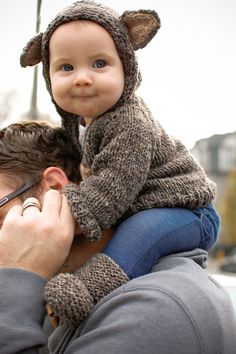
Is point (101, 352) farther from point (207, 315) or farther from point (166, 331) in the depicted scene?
point (207, 315)

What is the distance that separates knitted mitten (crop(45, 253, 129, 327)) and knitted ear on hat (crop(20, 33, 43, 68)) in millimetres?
852

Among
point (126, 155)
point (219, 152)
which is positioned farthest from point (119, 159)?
point (219, 152)

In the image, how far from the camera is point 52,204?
194 centimetres

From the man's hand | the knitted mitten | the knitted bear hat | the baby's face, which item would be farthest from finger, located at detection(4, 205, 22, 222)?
the knitted bear hat

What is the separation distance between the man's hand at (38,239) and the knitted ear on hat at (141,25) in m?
0.68

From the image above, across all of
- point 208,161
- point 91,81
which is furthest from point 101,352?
point 208,161

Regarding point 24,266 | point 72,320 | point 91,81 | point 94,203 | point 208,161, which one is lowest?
point 208,161

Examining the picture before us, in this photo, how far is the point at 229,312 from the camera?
5.91ft

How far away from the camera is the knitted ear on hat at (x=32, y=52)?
218cm

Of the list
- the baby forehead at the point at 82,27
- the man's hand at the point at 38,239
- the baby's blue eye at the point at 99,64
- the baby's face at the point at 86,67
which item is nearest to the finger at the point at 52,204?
the man's hand at the point at 38,239

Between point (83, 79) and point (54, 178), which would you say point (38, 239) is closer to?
point (54, 178)

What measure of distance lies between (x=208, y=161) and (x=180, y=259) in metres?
47.7

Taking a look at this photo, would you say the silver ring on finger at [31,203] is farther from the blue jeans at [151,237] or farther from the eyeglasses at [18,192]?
the blue jeans at [151,237]

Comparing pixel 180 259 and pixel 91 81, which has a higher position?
pixel 91 81
